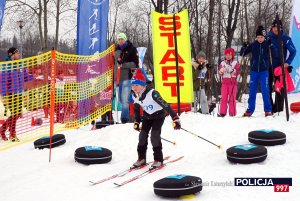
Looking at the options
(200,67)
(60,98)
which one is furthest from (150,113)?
(200,67)

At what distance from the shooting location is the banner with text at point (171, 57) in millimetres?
8922

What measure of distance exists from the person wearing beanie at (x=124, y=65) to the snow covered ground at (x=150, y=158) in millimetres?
1179

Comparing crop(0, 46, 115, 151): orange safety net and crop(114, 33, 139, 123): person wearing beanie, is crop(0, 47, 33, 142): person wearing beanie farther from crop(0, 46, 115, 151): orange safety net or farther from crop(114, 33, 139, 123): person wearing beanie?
crop(114, 33, 139, 123): person wearing beanie

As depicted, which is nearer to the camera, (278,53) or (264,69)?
(264,69)

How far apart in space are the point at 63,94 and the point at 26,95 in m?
1.10

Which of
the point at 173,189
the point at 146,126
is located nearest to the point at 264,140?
the point at 146,126

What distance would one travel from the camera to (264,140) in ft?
20.7

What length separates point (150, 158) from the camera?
22.3 ft

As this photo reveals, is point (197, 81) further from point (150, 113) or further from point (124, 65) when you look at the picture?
point (150, 113)

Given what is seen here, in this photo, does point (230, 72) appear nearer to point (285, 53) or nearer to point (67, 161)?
point (285, 53)

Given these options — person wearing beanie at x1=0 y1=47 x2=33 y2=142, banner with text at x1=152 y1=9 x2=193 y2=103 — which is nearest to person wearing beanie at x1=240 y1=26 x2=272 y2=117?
banner with text at x1=152 y1=9 x2=193 y2=103

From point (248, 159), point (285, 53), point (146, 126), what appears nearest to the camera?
point (248, 159)

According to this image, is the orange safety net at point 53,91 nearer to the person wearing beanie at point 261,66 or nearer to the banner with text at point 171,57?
the banner with text at point 171,57

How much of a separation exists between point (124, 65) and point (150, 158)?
3.15 metres
